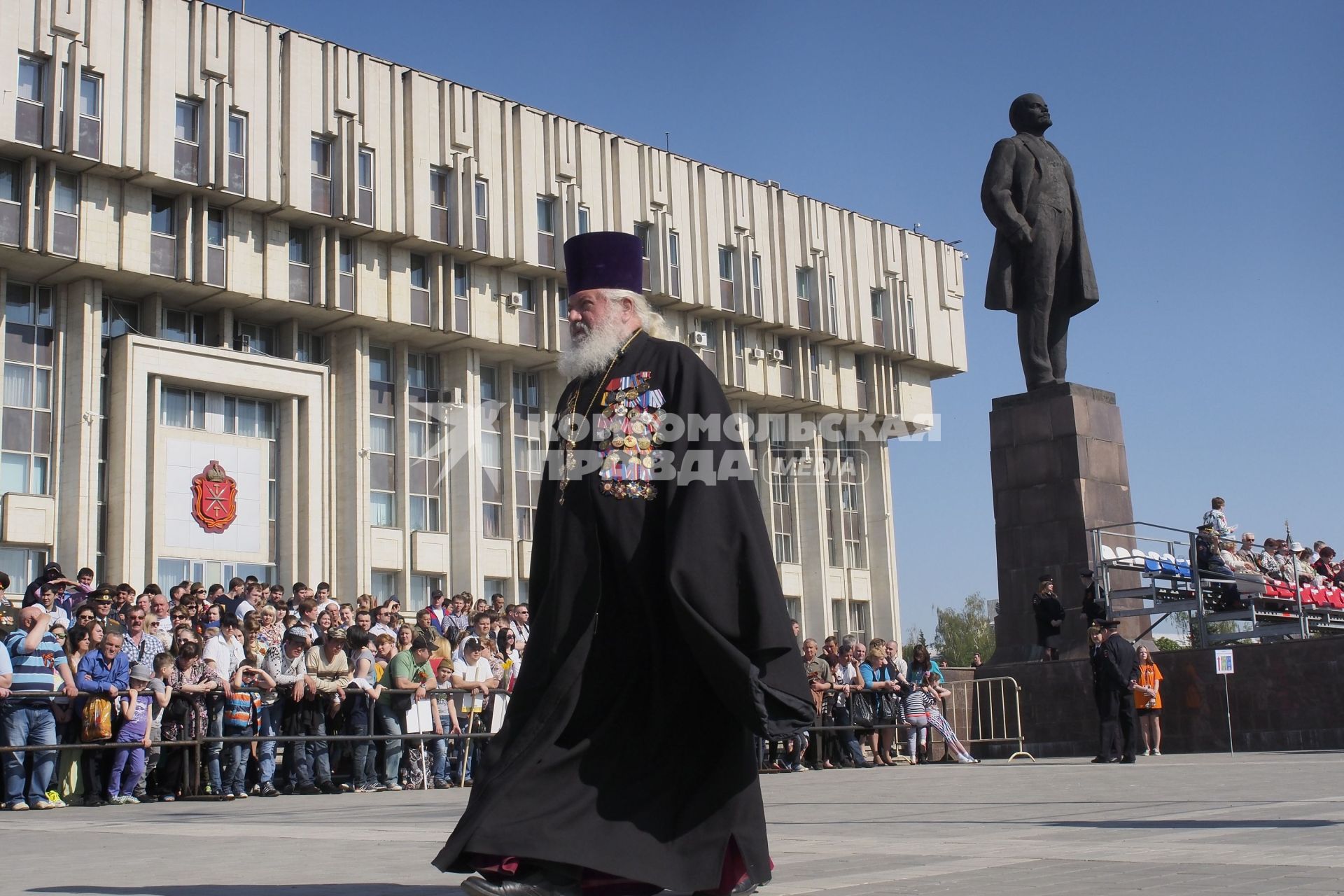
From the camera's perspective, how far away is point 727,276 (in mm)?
47812

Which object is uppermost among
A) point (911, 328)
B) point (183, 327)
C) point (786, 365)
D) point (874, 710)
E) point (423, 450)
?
point (911, 328)

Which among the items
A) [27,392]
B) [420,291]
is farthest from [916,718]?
[420,291]

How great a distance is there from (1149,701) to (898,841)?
466 inches

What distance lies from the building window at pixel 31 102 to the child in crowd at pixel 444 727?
21710 millimetres

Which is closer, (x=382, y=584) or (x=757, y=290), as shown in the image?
(x=382, y=584)

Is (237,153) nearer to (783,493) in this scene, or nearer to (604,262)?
(783,493)

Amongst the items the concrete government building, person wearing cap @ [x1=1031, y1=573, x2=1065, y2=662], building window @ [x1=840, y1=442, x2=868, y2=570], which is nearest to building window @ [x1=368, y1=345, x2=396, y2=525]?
the concrete government building

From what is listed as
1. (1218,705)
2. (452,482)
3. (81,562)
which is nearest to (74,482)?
(81,562)

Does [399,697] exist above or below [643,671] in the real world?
below

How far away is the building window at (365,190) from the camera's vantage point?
126ft

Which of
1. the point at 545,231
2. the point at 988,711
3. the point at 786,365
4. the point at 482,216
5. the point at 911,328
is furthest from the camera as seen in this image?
the point at 911,328

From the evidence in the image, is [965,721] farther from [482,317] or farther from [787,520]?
[787,520]

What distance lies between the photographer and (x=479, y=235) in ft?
135

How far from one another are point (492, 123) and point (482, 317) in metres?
5.45
